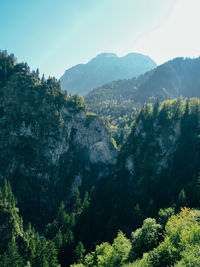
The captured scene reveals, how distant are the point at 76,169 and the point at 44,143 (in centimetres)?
3493

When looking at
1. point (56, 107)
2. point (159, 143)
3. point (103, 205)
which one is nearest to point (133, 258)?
point (103, 205)

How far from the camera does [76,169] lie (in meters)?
154

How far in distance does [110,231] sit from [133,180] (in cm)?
4811

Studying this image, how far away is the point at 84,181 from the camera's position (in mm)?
152750

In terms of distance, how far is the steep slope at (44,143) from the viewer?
5064 inches

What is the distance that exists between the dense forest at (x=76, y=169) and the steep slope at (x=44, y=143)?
0.70m

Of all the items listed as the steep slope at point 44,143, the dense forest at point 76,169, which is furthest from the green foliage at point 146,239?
the steep slope at point 44,143

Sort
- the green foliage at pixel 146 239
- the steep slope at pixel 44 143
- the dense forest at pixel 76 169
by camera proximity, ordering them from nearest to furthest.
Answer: the green foliage at pixel 146 239 → the dense forest at pixel 76 169 → the steep slope at pixel 44 143

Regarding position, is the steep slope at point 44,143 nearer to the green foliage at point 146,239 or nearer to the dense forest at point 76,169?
the dense forest at point 76,169

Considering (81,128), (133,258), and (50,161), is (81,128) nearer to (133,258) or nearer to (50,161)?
(50,161)

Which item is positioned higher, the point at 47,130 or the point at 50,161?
the point at 47,130

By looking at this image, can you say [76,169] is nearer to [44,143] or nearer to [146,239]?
[44,143]

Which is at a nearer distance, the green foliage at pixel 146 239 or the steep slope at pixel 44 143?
the green foliage at pixel 146 239

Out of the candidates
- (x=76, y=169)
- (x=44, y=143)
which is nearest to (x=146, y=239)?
(x=76, y=169)
